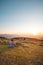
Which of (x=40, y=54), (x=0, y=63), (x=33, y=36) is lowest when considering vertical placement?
(x=0, y=63)

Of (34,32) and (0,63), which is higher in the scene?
(34,32)

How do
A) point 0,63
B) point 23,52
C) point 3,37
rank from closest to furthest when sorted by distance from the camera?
1. point 0,63
2. point 23,52
3. point 3,37

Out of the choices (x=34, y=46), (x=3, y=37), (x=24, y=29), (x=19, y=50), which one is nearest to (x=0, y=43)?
(x=3, y=37)

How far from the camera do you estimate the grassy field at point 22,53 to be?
1.64 metres

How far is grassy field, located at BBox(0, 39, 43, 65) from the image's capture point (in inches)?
64.4

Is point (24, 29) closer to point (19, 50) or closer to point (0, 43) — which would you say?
point (19, 50)

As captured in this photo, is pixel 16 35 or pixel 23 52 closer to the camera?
pixel 23 52

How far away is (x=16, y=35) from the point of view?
6.42ft

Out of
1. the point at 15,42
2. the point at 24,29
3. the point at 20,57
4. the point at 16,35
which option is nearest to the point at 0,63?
the point at 20,57

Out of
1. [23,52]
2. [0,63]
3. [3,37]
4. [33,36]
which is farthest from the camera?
[3,37]

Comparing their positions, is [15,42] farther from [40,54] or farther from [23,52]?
[40,54]

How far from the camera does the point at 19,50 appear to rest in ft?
5.93

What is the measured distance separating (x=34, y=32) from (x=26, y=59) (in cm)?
53

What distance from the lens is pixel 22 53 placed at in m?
1.76
